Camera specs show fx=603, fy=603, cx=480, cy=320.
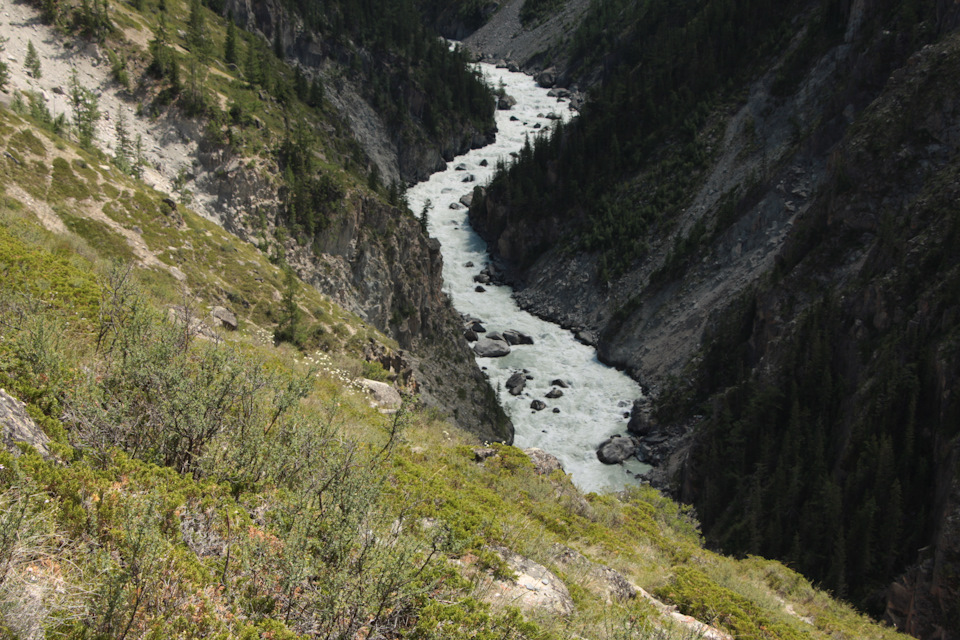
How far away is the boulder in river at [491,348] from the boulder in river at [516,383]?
11.9 ft

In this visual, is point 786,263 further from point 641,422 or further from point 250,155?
point 250,155

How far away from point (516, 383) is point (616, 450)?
9.96m

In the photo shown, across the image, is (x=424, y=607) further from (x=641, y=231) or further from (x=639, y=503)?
(x=641, y=231)

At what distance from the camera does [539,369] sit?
49.5 meters

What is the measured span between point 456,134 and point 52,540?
3379 inches

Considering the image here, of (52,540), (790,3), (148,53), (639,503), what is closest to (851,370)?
(639,503)

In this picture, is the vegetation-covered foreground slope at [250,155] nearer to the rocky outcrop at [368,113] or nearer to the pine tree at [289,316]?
the pine tree at [289,316]

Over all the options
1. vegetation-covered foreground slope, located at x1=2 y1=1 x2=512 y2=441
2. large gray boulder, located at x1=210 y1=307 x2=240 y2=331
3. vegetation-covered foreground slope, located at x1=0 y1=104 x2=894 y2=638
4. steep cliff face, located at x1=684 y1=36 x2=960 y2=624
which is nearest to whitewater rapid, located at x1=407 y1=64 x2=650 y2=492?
vegetation-covered foreground slope, located at x1=2 y1=1 x2=512 y2=441

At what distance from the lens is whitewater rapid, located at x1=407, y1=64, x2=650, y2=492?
4062 cm

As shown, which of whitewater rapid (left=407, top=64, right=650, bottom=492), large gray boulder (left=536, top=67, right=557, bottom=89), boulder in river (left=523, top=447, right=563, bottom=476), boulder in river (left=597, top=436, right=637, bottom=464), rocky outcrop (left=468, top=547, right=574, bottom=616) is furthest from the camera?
large gray boulder (left=536, top=67, right=557, bottom=89)

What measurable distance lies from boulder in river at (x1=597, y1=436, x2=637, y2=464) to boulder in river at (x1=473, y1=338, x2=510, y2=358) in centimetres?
1312

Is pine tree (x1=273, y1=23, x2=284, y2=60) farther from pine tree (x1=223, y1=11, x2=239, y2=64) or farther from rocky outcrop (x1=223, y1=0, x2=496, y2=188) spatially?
pine tree (x1=223, y1=11, x2=239, y2=64)

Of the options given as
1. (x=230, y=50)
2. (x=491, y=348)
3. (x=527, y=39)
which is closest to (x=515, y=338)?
(x=491, y=348)

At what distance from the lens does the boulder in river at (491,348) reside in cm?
5056
